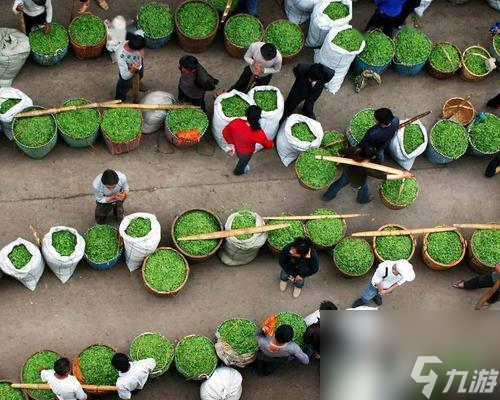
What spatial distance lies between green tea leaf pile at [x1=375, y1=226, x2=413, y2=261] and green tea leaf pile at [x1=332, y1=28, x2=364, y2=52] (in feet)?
7.70

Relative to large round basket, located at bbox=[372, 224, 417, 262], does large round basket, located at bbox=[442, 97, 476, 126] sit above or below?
above

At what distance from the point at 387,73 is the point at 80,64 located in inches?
160

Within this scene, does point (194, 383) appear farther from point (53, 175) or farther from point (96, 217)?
point (53, 175)

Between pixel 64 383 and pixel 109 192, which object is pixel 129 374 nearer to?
pixel 64 383

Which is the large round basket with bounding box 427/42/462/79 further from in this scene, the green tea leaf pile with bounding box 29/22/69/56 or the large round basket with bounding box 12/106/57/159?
the large round basket with bounding box 12/106/57/159

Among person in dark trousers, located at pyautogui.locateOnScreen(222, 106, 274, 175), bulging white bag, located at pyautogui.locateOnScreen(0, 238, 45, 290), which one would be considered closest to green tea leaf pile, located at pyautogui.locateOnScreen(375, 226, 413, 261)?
person in dark trousers, located at pyautogui.locateOnScreen(222, 106, 274, 175)

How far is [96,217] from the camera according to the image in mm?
9508

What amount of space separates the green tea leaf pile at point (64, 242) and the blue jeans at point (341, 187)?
10.2ft

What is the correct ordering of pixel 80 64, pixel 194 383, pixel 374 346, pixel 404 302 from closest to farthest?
pixel 374 346 → pixel 194 383 → pixel 404 302 → pixel 80 64

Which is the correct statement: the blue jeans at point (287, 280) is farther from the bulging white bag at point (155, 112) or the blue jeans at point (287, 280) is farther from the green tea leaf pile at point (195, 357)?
the bulging white bag at point (155, 112)

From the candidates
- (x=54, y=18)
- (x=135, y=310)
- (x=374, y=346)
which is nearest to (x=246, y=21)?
(x=54, y=18)

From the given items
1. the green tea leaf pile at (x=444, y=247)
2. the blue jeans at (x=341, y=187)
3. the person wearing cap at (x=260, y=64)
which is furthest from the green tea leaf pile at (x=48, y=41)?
the green tea leaf pile at (x=444, y=247)

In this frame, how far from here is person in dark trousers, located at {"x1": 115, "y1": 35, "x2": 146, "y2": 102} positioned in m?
9.34

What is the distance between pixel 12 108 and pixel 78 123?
769 mm
